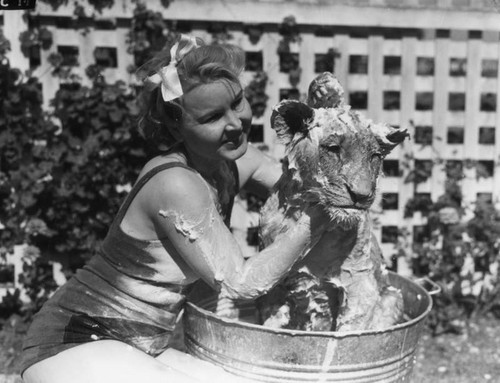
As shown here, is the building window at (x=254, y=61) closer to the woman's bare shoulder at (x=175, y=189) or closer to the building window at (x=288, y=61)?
the building window at (x=288, y=61)

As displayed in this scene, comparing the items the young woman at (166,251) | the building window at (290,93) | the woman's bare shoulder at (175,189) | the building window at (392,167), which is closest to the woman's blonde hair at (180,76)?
the young woman at (166,251)

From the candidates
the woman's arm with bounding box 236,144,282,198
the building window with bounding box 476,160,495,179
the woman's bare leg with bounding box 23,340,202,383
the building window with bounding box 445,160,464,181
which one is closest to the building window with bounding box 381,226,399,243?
the building window with bounding box 445,160,464,181

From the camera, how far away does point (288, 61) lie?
3631 mm

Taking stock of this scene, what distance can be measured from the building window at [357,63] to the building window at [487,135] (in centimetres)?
83

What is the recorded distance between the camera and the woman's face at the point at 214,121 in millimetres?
1728

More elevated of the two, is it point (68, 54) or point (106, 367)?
point (68, 54)

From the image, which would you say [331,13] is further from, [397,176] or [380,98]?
[397,176]

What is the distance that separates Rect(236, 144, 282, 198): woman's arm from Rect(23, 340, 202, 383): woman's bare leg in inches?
28.3

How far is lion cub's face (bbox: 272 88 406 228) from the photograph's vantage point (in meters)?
1.59

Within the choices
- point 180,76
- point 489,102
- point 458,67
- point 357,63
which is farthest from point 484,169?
point 180,76

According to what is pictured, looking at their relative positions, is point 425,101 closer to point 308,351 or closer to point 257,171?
point 257,171

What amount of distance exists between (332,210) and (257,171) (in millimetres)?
660

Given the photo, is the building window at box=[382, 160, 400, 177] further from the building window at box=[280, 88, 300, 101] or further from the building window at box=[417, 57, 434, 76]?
the building window at box=[280, 88, 300, 101]

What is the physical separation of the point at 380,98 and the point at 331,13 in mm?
556
